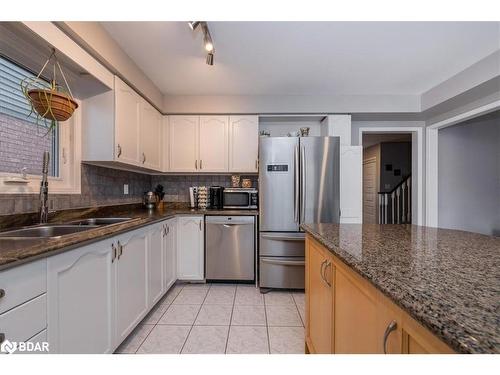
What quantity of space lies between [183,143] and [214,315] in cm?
210

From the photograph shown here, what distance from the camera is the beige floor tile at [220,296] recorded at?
2350 mm

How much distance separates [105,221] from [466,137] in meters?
4.79

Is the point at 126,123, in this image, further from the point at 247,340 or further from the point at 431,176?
the point at 431,176

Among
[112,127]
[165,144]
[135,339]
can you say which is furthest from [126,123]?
[135,339]

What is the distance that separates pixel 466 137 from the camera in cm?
343

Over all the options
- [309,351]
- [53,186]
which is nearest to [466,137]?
Answer: [309,351]

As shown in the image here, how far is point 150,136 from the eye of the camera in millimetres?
2703

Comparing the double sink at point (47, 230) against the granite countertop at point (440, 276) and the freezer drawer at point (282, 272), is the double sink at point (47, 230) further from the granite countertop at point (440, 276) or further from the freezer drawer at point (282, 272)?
the freezer drawer at point (282, 272)

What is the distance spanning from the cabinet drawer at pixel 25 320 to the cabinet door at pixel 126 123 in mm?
1354

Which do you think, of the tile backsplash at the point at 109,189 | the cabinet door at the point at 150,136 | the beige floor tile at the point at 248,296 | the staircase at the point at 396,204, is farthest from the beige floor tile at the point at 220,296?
the staircase at the point at 396,204

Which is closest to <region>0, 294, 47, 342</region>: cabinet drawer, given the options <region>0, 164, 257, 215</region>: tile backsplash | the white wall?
<region>0, 164, 257, 215</region>: tile backsplash

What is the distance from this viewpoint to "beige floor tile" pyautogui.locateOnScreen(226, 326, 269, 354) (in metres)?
1.64

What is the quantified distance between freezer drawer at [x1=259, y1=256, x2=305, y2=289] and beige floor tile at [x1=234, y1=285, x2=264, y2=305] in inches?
4.7
